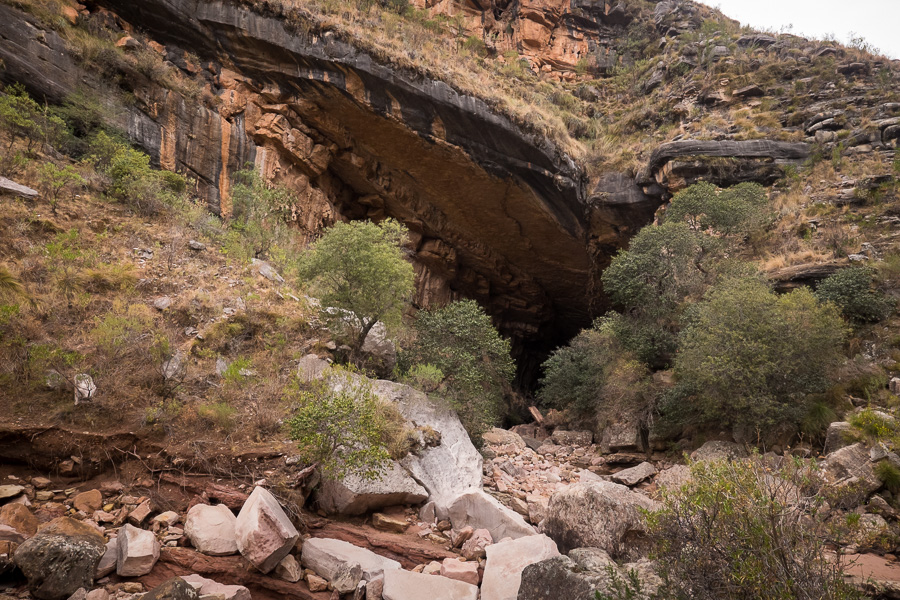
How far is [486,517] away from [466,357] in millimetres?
4904

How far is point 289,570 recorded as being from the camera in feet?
14.4

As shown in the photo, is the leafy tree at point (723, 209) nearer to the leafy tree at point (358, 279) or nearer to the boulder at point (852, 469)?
the boulder at point (852, 469)

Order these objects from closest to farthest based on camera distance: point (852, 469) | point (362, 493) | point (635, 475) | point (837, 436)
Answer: point (362, 493) < point (852, 469) < point (837, 436) < point (635, 475)

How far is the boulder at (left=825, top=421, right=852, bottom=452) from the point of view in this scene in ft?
25.1

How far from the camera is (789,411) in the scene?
8641mm

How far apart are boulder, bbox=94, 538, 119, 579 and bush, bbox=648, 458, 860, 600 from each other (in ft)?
15.0

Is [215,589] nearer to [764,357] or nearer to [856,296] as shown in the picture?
[764,357]

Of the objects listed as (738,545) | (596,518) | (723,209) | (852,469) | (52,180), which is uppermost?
(723,209)

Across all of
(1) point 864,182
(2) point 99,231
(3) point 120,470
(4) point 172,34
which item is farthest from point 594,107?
(3) point 120,470

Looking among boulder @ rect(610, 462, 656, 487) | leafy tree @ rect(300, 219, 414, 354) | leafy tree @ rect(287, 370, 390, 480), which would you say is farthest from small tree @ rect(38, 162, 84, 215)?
boulder @ rect(610, 462, 656, 487)

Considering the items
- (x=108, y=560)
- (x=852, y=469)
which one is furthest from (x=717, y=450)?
(x=108, y=560)

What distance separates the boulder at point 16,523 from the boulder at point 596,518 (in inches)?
208

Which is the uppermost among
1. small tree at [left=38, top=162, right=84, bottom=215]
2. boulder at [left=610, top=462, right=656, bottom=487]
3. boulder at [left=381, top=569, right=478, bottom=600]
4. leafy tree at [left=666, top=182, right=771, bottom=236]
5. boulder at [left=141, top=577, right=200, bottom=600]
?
leafy tree at [left=666, top=182, right=771, bottom=236]

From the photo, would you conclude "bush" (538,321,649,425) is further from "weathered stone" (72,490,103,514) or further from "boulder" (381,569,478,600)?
"weathered stone" (72,490,103,514)
